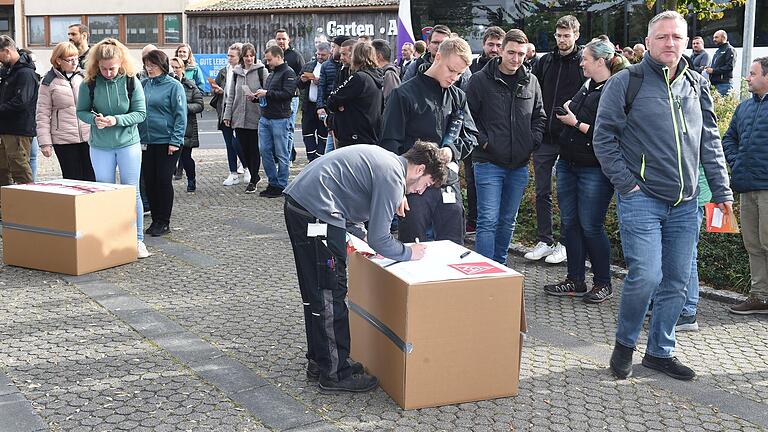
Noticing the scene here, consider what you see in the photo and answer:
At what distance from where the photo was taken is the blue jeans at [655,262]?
201 inches

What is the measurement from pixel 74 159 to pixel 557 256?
16.1 ft

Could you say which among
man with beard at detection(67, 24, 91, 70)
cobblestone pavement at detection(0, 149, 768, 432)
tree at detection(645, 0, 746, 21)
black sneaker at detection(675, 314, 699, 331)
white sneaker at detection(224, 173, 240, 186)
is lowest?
cobblestone pavement at detection(0, 149, 768, 432)

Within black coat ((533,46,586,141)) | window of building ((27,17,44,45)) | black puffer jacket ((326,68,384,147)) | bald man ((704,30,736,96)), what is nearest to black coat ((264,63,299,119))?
black puffer jacket ((326,68,384,147))

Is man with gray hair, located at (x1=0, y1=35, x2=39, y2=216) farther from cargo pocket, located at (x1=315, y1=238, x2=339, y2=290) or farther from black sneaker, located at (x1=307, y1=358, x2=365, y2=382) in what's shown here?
cargo pocket, located at (x1=315, y1=238, x2=339, y2=290)

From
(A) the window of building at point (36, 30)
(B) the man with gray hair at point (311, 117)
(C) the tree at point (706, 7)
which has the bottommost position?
(B) the man with gray hair at point (311, 117)

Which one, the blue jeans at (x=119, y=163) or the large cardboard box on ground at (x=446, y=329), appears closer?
the large cardboard box on ground at (x=446, y=329)

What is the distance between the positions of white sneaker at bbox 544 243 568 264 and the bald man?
38.4 ft

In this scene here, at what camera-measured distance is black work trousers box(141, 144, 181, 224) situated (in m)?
9.12

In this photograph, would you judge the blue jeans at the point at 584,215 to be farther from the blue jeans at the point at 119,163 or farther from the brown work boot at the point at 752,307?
the blue jeans at the point at 119,163

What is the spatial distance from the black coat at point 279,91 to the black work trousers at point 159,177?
2234 mm

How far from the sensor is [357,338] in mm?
5273

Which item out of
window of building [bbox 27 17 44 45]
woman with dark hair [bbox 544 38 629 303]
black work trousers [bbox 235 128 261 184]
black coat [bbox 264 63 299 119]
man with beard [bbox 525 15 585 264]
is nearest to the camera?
woman with dark hair [bbox 544 38 629 303]

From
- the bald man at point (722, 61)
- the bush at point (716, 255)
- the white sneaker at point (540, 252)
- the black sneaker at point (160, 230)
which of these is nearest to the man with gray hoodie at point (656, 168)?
the bush at point (716, 255)

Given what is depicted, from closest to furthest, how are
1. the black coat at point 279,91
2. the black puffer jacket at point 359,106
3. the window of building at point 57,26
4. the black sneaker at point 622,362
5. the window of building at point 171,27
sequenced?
1. the black sneaker at point 622,362
2. the black puffer jacket at point 359,106
3. the black coat at point 279,91
4. the window of building at point 171,27
5. the window of building at point 57,26
